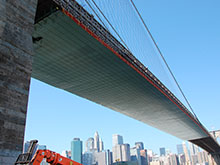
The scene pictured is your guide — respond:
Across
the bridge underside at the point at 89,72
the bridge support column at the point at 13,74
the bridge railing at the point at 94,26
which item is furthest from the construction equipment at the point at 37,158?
the bridge underside at the point at 89,72

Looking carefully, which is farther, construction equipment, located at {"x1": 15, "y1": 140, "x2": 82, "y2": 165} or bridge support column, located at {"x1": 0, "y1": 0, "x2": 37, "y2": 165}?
bridge support column, located at {"x1": 0, "y1": 0, "x2": 37, "y2": 165}

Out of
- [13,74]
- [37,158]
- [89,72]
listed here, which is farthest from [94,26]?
[37,158]

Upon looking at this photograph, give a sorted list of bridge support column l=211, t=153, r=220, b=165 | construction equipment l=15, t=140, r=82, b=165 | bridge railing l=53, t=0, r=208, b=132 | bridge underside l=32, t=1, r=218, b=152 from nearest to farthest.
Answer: construction equipment l=15, t=140, r=82, b=165 → bridge railing l=53, t=0, r=208, b=132 → bridge underside l=32, t=1, r=218, b=152 → bridge support column l=211, t=153, r=220, b=165

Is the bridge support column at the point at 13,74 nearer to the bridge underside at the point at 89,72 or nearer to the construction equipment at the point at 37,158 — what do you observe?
the construction equipment at the point at 37,158

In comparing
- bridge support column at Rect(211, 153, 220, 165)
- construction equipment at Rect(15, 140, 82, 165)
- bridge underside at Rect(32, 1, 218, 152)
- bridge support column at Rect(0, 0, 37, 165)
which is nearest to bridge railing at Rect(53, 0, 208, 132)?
bridge underside at Rect(32, 1, 218, 152)

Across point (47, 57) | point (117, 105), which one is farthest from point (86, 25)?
point (117, 105)

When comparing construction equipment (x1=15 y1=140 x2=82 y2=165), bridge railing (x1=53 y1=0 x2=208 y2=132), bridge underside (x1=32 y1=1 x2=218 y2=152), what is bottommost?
construction equipment (x1=15 y1=140 x2=82 y2=165)

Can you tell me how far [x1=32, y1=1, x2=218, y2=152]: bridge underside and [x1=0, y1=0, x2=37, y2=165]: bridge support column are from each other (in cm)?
436

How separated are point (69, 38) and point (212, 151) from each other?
80.4m

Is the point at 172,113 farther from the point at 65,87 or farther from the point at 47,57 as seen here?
the point at 47,57

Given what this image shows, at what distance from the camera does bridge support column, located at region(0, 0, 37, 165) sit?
25.6 feet

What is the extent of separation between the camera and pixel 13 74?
27.8 ft

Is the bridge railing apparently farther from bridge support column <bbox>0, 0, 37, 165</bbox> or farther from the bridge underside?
bridge support column <bbox>0, 0, 37, 165</bbox>

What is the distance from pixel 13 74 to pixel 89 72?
14775 mm
